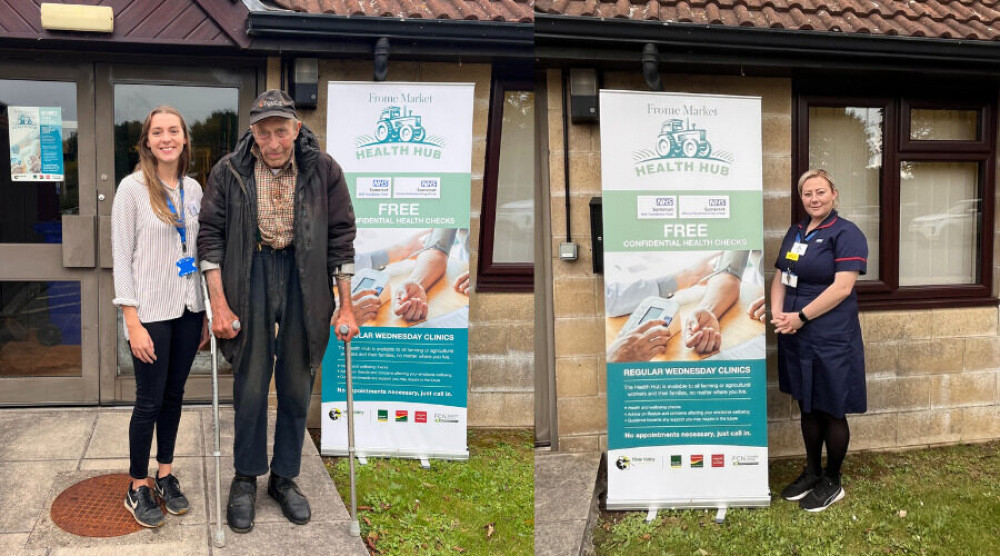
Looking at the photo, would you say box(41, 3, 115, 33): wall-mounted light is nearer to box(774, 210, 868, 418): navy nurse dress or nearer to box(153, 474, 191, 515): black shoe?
box(153, 474, 191, 515): black shoe

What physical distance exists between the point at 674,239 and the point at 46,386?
4135mm

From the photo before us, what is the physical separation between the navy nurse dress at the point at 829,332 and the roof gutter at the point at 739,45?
3.23ft

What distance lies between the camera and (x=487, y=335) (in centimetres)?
534

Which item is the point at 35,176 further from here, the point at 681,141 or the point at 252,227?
the point at 681,141

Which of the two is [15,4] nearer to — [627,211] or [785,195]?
[627,211]

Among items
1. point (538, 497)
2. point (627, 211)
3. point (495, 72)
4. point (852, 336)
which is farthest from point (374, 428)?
point (852, 336)

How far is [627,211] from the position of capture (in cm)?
417

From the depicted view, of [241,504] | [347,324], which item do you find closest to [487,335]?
[347,324]

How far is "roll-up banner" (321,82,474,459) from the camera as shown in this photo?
4539 mm

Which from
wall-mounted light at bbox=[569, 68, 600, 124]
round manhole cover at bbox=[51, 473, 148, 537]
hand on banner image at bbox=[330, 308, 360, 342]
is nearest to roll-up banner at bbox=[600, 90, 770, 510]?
wall-mounted light at bbox=[569, 68, 600, 124]

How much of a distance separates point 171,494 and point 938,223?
516cm

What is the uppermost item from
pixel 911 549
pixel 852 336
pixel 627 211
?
pixel 627 211

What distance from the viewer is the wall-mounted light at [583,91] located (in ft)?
14.7

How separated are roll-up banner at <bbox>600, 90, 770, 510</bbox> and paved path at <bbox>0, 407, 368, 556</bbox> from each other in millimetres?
1662
